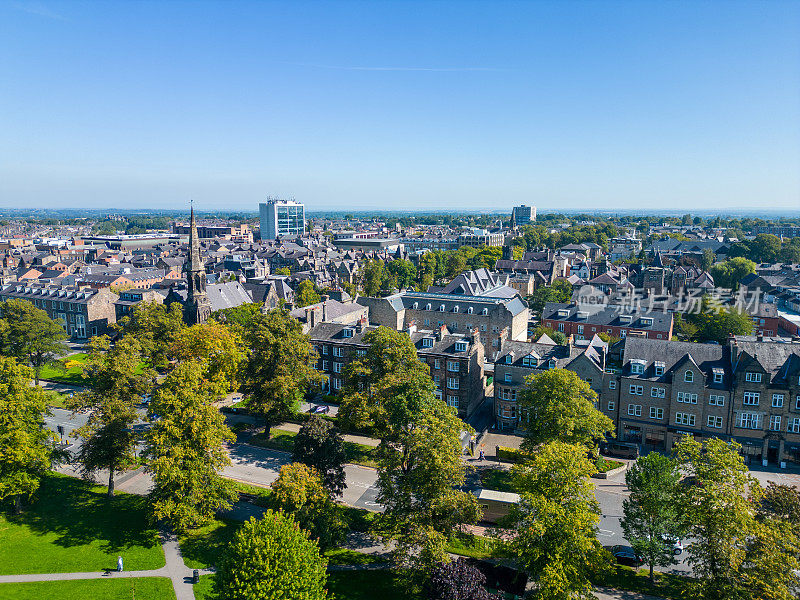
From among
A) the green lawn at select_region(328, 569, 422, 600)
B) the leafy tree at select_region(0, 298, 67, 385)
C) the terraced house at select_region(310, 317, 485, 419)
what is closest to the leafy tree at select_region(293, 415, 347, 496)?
the green lawn at select_region(328, 569, 422, 600)

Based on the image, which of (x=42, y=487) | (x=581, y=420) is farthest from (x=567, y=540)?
(x=42, y=487)

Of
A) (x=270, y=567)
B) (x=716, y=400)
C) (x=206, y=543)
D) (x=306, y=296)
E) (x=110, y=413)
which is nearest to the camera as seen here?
(x=270, y=567)

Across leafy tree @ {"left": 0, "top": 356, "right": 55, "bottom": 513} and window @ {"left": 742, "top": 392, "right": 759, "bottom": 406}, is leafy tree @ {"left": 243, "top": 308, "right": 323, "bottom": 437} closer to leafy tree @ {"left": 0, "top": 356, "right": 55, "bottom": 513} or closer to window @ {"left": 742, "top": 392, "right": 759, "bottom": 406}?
leafy tree @ {"left": 0, "top": 356, "right": 55, "bottom": 513}

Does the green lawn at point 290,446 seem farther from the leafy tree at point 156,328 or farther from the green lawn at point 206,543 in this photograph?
the leafy tree at point 156,328

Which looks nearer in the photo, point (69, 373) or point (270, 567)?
point (270, 567)

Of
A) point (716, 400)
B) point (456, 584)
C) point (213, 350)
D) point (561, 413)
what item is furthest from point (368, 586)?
point (716, 400)

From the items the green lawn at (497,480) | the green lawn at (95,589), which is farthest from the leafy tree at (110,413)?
the green lawn at (497,480)

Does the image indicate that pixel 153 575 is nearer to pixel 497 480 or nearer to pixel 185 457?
pixel 185 457
